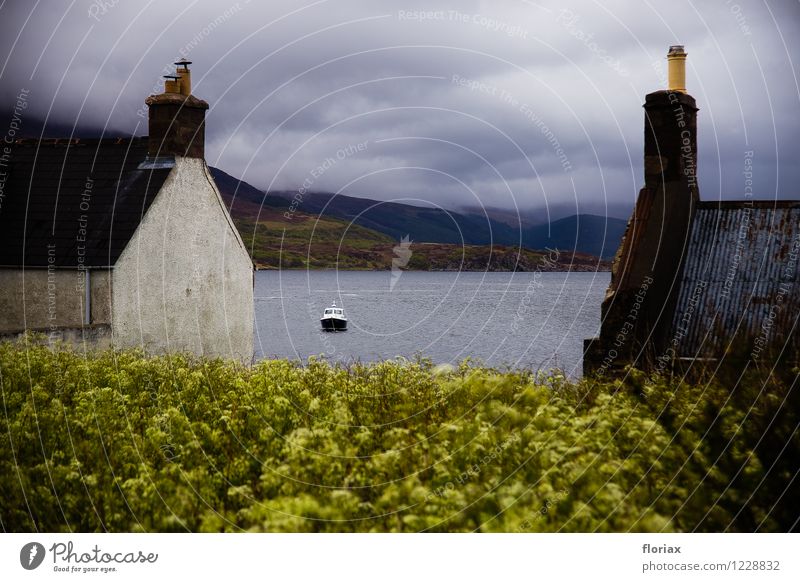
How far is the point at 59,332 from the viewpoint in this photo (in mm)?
16875

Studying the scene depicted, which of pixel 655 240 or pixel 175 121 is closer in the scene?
pixel 655 240

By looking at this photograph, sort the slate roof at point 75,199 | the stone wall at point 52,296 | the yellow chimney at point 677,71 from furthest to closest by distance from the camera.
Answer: the slate roof at point 75,199 < the stone wall at point 52,296 < the yellow chimney at point 677,71

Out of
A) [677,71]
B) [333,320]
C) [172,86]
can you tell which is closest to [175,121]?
[172,86]

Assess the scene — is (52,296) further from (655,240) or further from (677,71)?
(677,71)

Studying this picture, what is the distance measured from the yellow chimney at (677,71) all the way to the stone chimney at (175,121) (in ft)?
46.4

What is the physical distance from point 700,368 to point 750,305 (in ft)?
8.80

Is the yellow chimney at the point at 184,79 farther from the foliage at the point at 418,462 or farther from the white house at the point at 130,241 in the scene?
the foliage at the point at 418,462

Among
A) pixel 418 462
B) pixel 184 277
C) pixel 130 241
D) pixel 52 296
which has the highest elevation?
pixel 130 241

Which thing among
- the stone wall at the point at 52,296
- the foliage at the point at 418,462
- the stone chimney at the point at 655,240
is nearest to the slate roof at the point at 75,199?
the stone wall at the point at 52,296

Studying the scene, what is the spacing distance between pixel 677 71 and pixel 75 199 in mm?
17728

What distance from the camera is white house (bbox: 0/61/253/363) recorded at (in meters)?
19.8

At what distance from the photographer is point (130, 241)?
20.4 meters

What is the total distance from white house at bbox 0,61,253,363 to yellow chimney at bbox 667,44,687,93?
1417 cm

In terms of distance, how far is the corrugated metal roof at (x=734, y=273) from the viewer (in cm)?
1150
